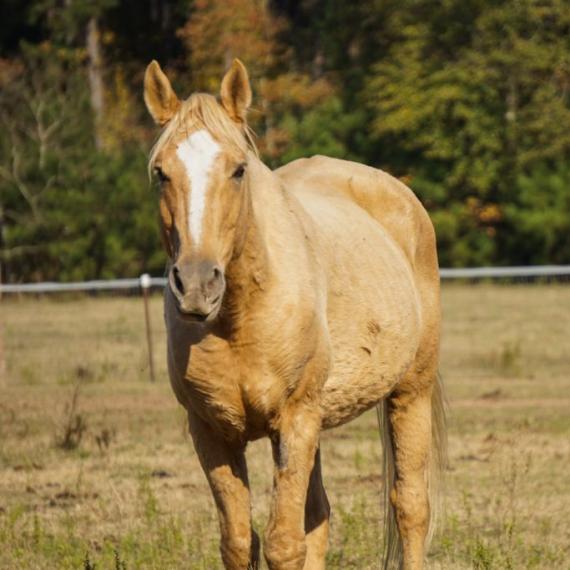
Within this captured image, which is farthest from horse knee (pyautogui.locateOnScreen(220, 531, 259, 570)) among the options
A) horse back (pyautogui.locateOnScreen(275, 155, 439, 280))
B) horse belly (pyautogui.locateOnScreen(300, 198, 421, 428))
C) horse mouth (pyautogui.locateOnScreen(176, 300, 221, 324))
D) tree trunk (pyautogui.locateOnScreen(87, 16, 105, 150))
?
tree trunk (pyautogui.locateOnScreen(87, 16, 105, 150))

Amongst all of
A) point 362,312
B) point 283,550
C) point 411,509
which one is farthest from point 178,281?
point 411,509

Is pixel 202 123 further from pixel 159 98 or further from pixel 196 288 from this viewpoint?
pixel 196 288

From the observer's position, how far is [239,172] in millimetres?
4941

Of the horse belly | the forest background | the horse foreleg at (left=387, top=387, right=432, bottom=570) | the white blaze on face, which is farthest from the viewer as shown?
the forest background

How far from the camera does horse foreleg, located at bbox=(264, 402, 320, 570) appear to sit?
530 centimetres

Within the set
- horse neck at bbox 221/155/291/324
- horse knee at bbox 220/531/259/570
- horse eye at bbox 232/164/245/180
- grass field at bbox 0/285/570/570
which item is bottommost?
grass field at bbox 0/285/570/570

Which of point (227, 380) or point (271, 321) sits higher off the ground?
point (271, 321)

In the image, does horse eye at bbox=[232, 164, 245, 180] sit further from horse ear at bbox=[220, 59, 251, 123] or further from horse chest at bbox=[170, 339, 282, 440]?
horse chest at bbox=[170, 339, 282, 440]

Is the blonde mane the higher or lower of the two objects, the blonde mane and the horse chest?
the higher

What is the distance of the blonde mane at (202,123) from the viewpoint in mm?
4918

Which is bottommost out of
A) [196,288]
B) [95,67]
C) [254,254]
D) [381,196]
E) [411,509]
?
[95,67]

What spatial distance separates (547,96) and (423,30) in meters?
4.23

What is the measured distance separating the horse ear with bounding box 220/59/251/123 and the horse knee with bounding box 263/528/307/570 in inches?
61.6

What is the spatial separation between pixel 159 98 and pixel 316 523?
7.42ft
